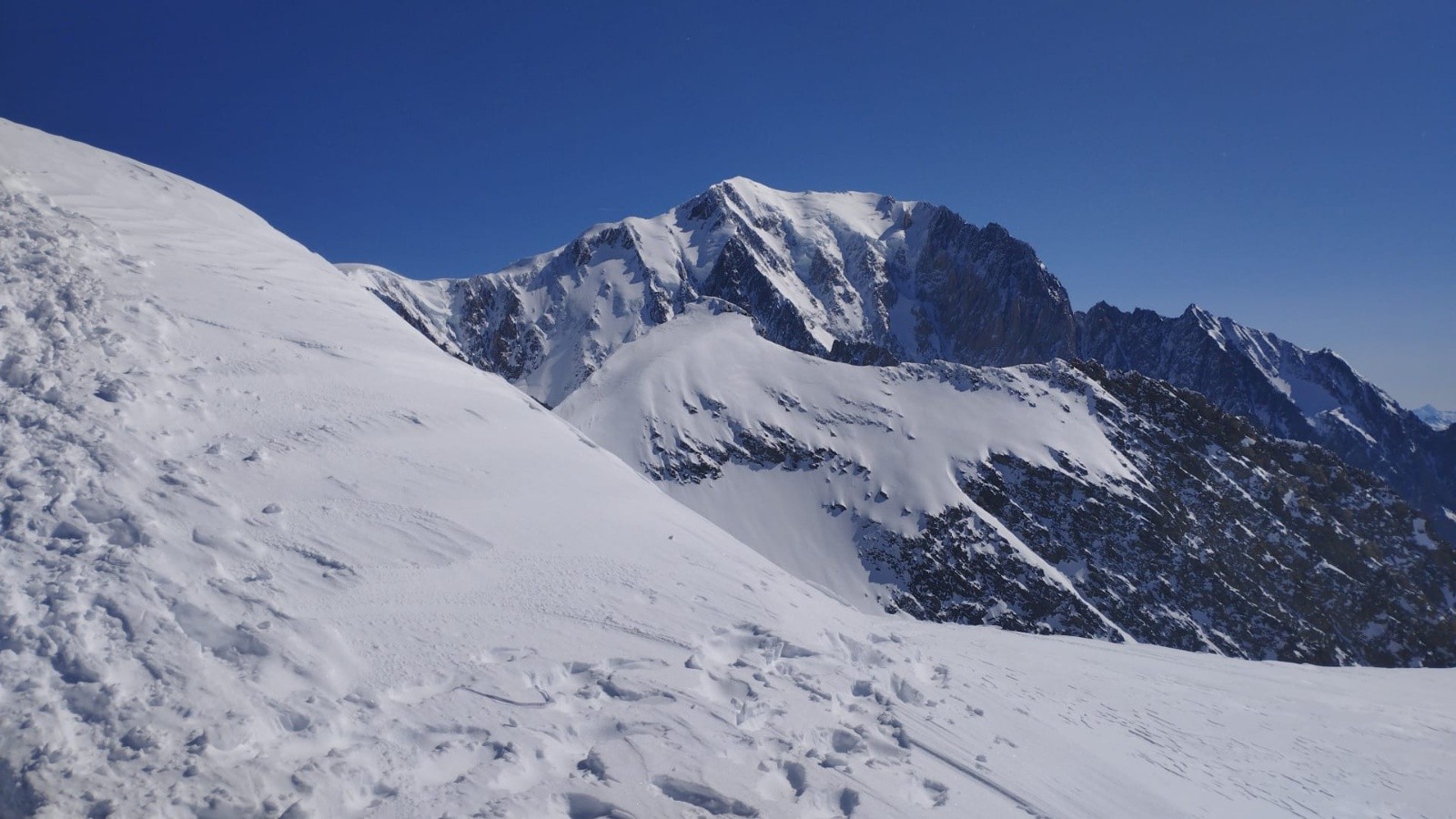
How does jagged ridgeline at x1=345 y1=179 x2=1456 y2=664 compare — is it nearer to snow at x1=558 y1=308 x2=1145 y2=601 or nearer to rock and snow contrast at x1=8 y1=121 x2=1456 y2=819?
snow at x1=558 y1=308 x2=1145 y2=601

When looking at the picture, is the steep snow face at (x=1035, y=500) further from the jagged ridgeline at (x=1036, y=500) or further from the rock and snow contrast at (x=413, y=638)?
the rock and snow contrast at (x=413, y=638)

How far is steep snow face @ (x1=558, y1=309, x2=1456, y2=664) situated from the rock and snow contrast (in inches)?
2035

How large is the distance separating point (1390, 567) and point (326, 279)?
11378 centimetres

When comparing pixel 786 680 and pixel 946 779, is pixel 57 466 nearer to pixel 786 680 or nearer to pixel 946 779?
pixel 786 680

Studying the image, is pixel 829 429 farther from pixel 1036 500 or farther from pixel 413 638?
pixel 413 638

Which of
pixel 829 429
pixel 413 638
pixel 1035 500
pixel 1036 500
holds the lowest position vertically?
pixel 413 638

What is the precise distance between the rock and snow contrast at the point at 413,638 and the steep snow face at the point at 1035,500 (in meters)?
51.7

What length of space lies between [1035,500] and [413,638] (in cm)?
7890

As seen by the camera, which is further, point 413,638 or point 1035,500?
point 1035,500

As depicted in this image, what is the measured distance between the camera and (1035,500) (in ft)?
252

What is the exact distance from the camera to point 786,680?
910cm

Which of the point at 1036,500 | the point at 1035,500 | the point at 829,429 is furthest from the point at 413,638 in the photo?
the point at 1036,500

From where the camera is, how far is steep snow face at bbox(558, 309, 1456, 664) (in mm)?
69312

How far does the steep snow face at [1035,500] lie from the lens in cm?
6931
